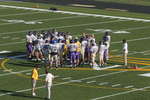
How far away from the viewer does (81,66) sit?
3650cm

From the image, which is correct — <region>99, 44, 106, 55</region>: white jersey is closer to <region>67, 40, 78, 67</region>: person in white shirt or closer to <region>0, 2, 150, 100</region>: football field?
<region>0, 2, 150, 100</region>: football field

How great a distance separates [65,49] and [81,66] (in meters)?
1.42

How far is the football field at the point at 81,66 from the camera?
3014 centimetres

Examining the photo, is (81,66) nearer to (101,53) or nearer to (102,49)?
(101,53)

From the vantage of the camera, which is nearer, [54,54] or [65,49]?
[54,54]

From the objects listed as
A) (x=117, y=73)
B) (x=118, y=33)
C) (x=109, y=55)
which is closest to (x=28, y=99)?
(x=117, y=73)

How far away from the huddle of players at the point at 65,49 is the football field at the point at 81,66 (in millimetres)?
617

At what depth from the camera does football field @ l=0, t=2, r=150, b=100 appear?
30141 mm

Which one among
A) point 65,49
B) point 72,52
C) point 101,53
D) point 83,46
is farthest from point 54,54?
point 101,53

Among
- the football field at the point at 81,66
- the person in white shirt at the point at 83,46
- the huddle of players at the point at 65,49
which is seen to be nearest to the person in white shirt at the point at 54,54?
the huddle of players at the point at 65,49

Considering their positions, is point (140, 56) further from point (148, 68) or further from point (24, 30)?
point (24, 30)

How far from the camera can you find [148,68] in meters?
35.8

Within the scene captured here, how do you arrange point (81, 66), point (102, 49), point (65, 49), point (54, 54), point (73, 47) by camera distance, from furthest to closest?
point (65, 49) < point (81, 66) < point (102, 49) < point (73, 47) < point (54, 54)

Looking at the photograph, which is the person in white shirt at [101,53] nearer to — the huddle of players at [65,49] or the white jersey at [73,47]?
the huddle of players at [65,49]
